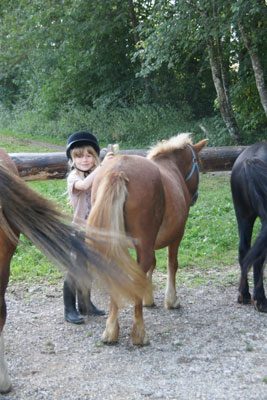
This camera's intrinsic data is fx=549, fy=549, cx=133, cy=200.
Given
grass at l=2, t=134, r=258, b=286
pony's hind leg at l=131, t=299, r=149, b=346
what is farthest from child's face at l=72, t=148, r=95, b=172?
pony's hind leg at l=131, t=299, r=149, b=346

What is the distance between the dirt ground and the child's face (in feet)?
4.05

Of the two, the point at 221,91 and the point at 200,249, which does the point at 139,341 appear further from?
the point at 221,91

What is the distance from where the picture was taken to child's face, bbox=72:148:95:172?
4918mm

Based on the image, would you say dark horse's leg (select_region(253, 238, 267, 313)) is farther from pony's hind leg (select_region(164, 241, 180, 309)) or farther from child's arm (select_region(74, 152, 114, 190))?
child's arm (select_region(74, 152, 114, 190))

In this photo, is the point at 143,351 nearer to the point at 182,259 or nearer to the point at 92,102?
the point at 182,259

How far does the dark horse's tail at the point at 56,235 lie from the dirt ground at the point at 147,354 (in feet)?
2.23

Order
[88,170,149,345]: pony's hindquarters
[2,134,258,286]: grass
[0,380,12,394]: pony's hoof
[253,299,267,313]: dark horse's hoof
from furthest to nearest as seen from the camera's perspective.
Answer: [2,134,258,286]: grass → [253,299,267,313]: dark horse's hoof → [88,170,149,345]: pony's hindquarters → [0,380,12,394]: pony's hoof

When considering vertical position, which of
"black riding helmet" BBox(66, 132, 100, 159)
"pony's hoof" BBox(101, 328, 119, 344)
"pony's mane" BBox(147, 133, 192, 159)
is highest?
"black riding helmet" BBox(66, 132, 100, 159)

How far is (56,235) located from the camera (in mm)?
2781

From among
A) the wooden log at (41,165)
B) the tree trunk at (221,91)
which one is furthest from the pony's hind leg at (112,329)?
the tree trunk at (221,91)

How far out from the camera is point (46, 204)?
2.87m

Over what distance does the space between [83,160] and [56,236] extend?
2.20m

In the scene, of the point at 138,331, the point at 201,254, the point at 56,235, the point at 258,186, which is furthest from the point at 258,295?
the point at 56,235

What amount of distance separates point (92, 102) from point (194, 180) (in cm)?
1786
